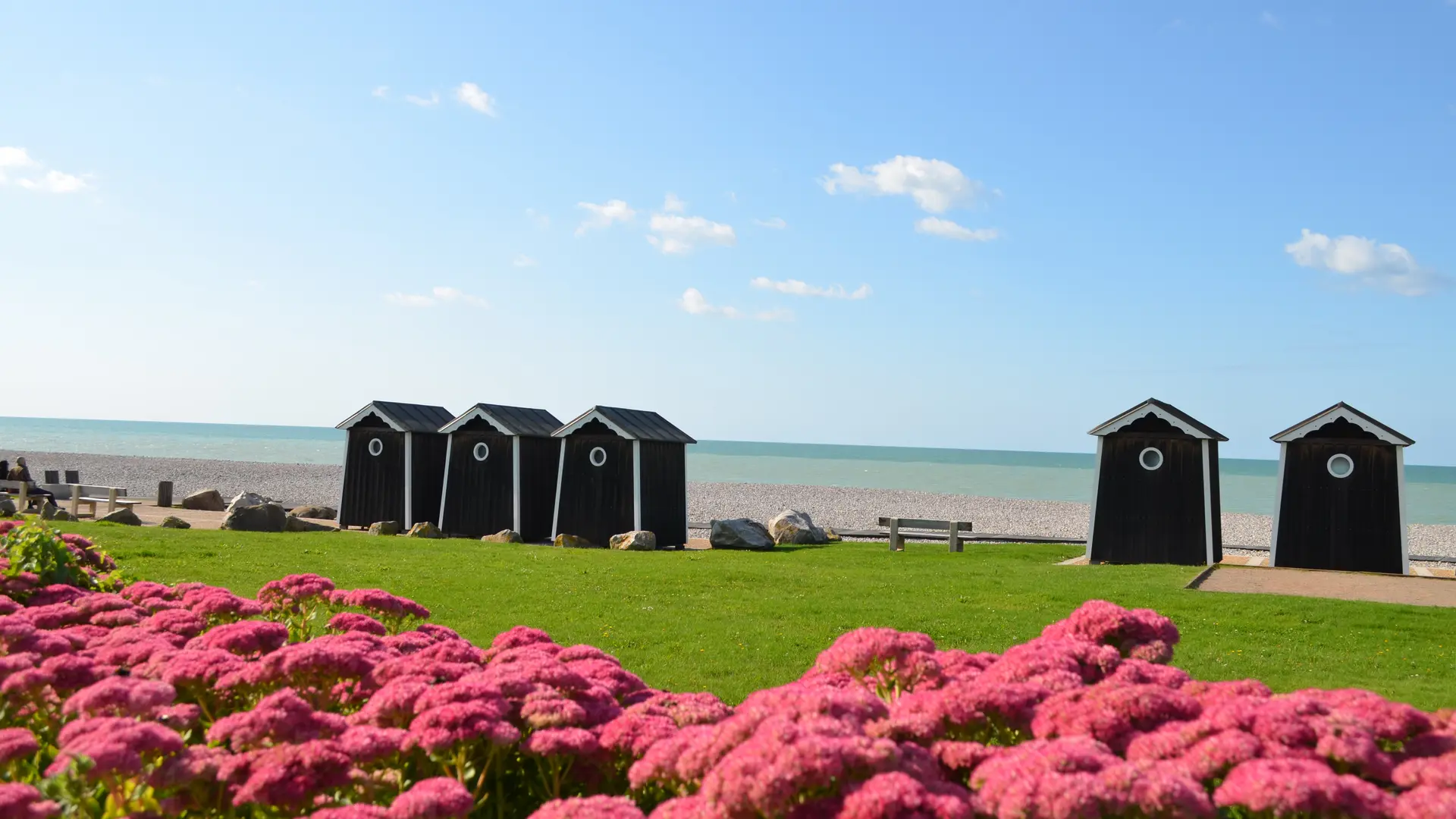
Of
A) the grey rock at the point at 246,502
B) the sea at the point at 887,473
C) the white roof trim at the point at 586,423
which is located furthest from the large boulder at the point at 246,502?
the sea at the point at 887,473

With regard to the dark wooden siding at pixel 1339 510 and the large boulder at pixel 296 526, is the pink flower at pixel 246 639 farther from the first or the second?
the large boulder at pixel 296 526

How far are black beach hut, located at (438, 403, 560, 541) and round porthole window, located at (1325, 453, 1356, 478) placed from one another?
60.5 feet

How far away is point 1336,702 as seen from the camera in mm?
4223

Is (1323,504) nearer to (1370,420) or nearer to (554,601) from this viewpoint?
(1370,420)

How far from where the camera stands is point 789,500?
66.4m

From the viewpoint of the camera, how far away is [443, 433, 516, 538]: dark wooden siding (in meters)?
28.4

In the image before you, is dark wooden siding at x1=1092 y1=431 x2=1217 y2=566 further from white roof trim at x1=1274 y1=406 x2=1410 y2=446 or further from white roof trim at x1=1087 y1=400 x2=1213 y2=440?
white roof trim at x1=1274 y1=406 x2=1410 y2=446

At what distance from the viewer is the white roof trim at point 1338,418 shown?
2119 centimetres

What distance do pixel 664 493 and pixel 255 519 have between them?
31.9ft

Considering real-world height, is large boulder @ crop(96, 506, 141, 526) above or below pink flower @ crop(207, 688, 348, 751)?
below

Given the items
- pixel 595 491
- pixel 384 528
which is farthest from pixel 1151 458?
pixel 384 528

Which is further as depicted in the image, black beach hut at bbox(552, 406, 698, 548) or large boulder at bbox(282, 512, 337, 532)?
black beach hut at bbox(552, 406, 698, 548)

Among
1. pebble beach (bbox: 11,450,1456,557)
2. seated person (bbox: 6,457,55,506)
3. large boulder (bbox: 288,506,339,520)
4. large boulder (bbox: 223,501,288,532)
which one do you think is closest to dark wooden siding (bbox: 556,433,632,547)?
large boulder (bbox: 223,501,288,532)

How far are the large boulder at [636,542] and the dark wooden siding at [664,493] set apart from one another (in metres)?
1.15
